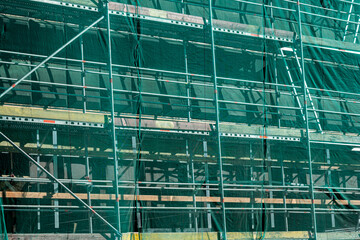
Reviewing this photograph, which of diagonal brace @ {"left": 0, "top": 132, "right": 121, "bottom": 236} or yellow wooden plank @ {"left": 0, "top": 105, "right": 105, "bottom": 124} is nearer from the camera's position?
diagonal brace @ {"left": 0, "top": 132, "right": 121, "bottom": 236}

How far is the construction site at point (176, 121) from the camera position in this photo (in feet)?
32.4

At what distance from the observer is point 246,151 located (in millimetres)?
11836

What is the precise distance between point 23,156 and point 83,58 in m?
2.06

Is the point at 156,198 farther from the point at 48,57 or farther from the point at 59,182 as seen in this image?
the point at 48,57

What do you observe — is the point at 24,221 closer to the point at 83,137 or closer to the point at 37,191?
the point at 37,191

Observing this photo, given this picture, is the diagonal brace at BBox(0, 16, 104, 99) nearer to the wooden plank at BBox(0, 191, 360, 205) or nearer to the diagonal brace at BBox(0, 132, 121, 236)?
the diagonal brace at BBox(0, 132, 121, 236)

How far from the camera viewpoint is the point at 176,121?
36.2 feet

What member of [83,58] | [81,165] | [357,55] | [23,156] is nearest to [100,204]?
[81,165]

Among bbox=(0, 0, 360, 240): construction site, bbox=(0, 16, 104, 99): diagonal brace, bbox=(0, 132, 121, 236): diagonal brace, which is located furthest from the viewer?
bbox=(0, 0, 360, 240): construction site

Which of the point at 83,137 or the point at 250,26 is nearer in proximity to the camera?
the point at 83,137

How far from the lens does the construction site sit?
9891mm

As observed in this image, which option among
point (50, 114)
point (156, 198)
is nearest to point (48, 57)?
point (50, 114)

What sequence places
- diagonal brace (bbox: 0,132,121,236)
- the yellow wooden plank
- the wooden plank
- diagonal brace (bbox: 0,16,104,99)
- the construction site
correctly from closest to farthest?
1. diagonal brace (bbox: 0,132,121,236)
2. diagonal brace (bbox: 0,16,104,99)
3. the yellow wooden plank
4. the wooden plank
5. the construction site

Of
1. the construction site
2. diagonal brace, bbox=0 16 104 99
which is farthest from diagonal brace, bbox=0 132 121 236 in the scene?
diagonal brace, bbox=0 16 104 99
